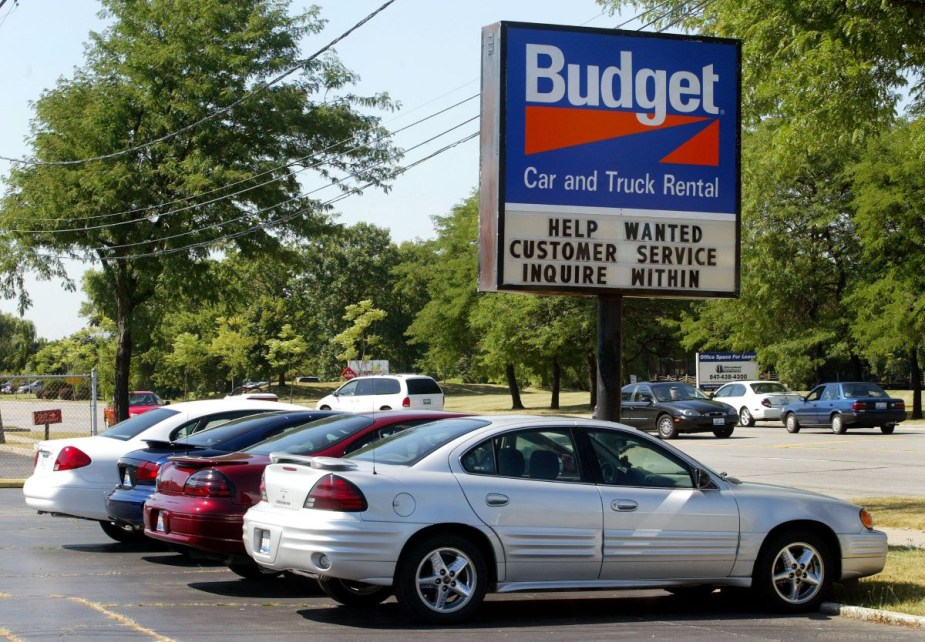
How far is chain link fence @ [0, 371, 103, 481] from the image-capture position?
25.3m

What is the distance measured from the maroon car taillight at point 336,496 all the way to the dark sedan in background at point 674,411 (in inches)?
1056

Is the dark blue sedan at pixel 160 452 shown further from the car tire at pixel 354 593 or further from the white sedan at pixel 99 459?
the car tire at pixel 354 593

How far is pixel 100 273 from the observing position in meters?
35.9

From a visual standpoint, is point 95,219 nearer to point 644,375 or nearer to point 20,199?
point 20,199

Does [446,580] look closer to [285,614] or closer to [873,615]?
[285,614]

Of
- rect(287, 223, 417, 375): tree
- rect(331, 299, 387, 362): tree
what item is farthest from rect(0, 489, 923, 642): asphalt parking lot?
rect(287, 223, 417, 375): tree

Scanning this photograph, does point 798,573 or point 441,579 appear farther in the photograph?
point 798,573

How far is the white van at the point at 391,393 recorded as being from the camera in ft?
124

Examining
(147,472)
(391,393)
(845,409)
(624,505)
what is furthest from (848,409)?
(624,505)

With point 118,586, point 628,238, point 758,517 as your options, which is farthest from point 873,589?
→ point 118,586

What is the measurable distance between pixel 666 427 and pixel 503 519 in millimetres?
26921

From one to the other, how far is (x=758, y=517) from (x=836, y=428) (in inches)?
1088

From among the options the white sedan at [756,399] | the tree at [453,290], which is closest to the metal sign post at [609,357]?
the white sedan at [756,399]

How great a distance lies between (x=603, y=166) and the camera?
42.8 feet
